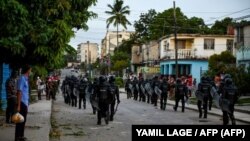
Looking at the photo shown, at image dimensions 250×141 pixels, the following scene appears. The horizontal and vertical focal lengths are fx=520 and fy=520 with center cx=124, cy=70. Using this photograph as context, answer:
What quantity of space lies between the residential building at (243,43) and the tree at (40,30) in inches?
966

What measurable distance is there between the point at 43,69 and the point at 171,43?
42276mm

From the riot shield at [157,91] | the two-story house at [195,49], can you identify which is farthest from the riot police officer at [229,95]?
the two-story house at [195,49]

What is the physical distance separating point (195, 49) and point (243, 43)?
1716 cm

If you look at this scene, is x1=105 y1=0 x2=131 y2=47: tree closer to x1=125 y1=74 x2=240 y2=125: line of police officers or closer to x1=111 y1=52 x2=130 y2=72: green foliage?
x1=111 y1=52 x2=130 y2=72: green foliage

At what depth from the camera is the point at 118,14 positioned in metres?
77.4

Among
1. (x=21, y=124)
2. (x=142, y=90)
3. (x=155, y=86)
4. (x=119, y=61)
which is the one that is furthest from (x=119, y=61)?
(x=21, y=124)

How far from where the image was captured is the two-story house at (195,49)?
58.3 meters

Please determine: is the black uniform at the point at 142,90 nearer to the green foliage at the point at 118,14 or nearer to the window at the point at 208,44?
the window at the point at 208,44

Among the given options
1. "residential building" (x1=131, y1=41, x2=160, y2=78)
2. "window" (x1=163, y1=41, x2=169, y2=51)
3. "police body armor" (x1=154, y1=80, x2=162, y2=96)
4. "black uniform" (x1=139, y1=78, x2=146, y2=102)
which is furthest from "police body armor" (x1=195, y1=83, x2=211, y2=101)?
"window" (x1=163, y1=41, x2=169, y2=51)

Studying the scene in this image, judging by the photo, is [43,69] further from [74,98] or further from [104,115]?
[74,98]

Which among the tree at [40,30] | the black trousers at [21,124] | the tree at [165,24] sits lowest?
the black trousers at [21,124]

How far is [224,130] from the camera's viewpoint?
29.7 ft

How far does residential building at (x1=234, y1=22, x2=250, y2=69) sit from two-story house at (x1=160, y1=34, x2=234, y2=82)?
15.3 metres

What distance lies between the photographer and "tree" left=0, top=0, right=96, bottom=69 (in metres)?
12.4
